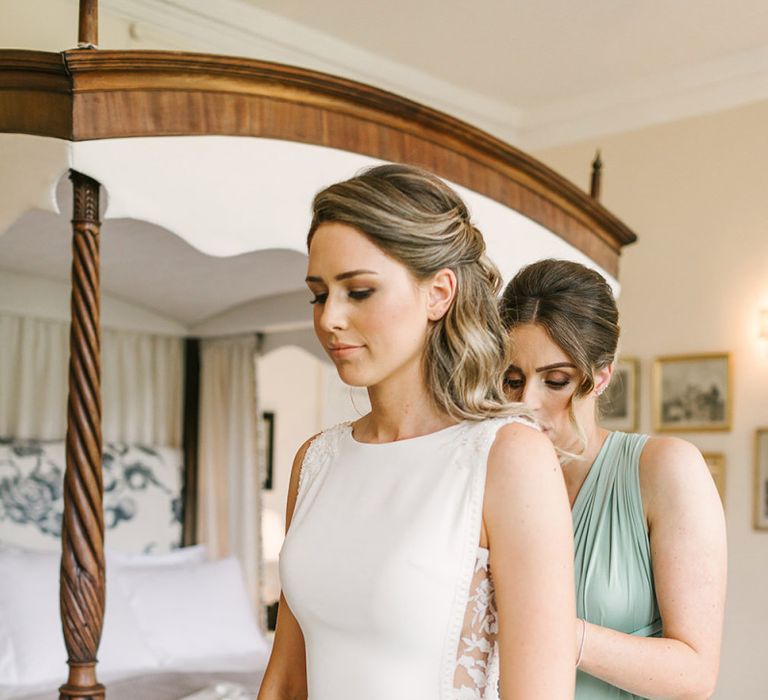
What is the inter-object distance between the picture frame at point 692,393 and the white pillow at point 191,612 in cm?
213

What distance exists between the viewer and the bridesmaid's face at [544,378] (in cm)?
174

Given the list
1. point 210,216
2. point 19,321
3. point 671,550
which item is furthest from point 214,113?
point 19,321

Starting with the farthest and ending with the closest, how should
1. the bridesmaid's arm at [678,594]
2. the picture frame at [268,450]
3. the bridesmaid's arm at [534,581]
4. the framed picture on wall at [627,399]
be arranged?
the picture frame at [268,450] < the framed picture on wall at [627,399] < the bridesmaid's arm at [678,594] < the bridesmaid's arm at [534,581]

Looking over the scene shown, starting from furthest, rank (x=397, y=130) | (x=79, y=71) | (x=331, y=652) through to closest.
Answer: (x=397, y=130)
(x=79, y=71)
(x=331, y=652)

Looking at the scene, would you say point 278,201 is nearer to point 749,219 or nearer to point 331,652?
point 331,652

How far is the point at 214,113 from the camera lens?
2555 mm

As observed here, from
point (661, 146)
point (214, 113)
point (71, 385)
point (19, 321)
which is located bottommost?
point (71, 385)

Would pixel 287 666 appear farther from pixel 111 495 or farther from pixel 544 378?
pixel 111 495

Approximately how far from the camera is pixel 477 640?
131 cm

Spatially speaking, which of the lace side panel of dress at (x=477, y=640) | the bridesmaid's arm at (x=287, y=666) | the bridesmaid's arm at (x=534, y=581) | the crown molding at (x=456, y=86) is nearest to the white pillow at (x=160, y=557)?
the crown molding at (x=456, y=86)

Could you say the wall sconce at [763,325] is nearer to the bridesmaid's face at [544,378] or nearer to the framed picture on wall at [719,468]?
the framed picture on wall at [719,468]

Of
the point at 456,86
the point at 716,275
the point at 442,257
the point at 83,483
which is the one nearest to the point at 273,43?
the point at 456,86

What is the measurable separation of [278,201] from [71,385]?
0.74m

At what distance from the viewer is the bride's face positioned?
1.31 m
